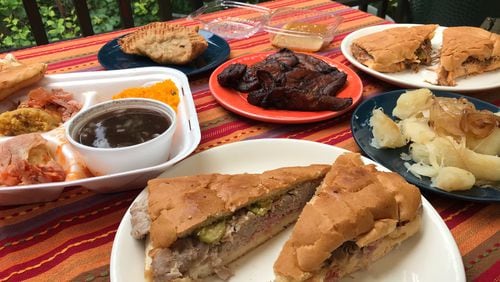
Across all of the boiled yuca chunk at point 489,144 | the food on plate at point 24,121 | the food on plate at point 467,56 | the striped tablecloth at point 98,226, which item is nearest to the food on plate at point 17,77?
the food on plate at point 24,121

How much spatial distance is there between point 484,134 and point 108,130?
147 cm

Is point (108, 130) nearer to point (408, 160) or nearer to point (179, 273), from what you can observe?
point (179, 273)

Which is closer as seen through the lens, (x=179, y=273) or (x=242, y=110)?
(x=179, y=273)

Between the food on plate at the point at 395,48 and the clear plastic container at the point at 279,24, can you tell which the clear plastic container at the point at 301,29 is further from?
the food on plate at the point at 395,48

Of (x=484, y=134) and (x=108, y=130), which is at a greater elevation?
(x=108, y=130)

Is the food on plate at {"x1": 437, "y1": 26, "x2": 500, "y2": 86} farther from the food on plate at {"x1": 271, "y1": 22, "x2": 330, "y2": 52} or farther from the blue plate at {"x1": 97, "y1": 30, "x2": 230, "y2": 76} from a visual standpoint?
the blue plate at {"x1": 97, "y1": 30, "x2": 230, "y2": 76}

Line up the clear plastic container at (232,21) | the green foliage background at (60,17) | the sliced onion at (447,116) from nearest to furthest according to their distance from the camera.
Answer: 1. the sliced onion at (447,116)
2. the clear plastic container at (232,21)
3. the green foliage background at (60,17)

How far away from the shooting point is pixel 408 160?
1.73 meters

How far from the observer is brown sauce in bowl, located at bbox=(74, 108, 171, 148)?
1.60m

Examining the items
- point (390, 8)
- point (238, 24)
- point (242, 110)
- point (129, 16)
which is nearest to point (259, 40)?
point (238, 24)

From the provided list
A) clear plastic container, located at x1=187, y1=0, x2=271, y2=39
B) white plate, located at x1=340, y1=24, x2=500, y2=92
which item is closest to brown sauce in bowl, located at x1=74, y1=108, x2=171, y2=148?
white plate, located at x1=340, y1=24, x2=500, y2=92

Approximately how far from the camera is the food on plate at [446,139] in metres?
1.56

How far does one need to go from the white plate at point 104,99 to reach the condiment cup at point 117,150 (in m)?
0.05

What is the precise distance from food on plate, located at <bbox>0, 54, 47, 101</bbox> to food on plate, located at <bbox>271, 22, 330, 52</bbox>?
1506 millimetres
